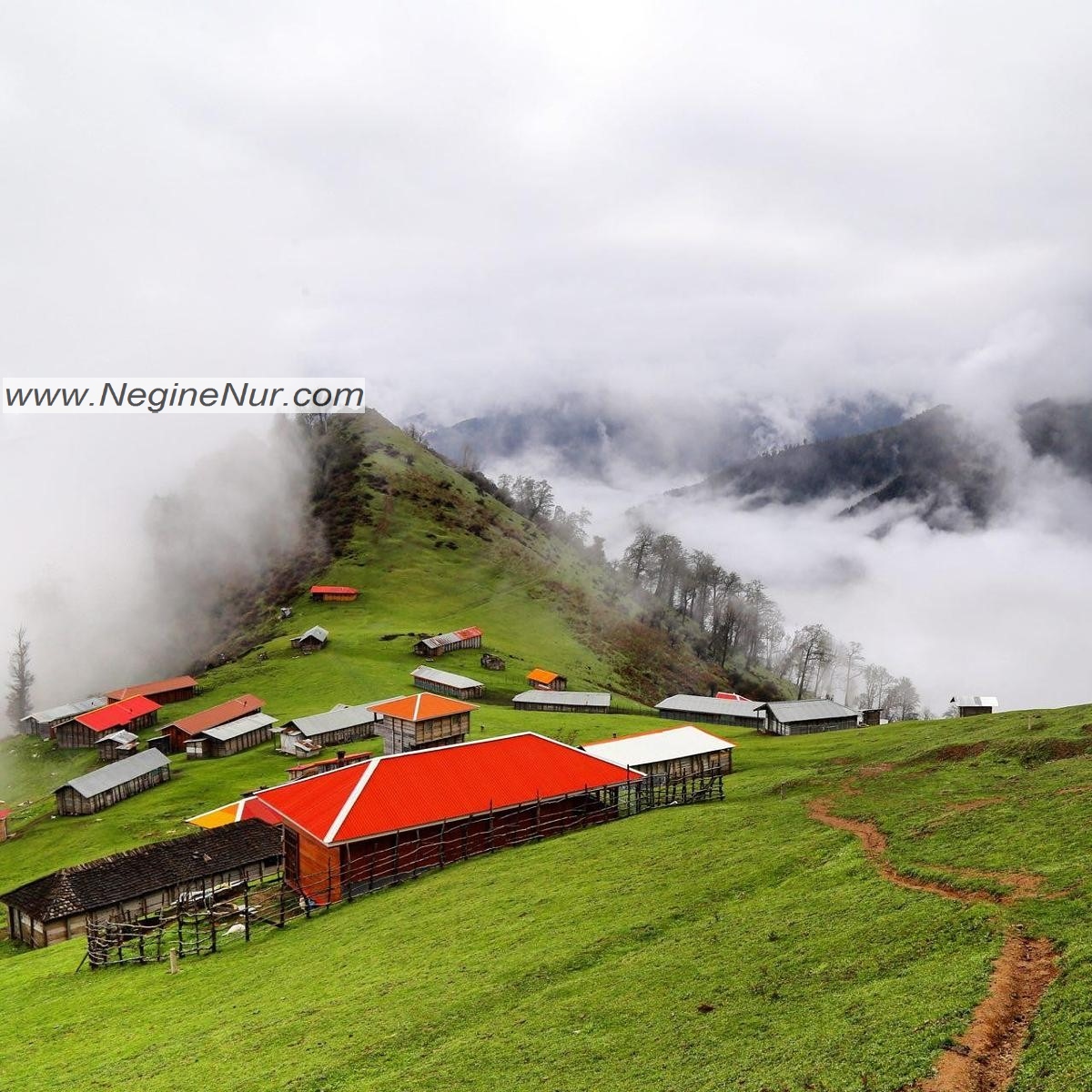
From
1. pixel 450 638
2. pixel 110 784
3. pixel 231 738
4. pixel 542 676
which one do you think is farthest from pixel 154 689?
pixel 542 676

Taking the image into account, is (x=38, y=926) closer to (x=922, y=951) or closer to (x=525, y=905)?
(x=525, y=905)

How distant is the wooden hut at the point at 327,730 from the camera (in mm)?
95875

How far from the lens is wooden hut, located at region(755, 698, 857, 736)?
10669 centimetres

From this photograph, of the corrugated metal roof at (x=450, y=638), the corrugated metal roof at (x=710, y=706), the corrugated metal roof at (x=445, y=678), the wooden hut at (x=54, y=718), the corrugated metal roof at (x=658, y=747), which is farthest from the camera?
the corrugated metal roof at (x=450, y=638)

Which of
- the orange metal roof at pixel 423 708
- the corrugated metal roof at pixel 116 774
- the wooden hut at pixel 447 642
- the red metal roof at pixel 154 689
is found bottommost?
the corrugated metal roof at pixel 116 774

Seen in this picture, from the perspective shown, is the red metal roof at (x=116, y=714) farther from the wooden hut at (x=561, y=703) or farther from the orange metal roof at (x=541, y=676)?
the orange metal roof at (x=541, y=676)

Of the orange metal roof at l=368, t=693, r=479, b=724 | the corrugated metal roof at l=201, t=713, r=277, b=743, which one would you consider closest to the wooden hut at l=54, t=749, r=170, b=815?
the corrugated metal roof at l=201, t=713, r=277, b=743

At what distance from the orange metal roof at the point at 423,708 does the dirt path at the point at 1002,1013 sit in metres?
67.5

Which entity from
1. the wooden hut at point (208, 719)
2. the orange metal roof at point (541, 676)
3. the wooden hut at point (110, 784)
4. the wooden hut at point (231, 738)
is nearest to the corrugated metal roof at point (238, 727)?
the wooden hut at point (231, 738)

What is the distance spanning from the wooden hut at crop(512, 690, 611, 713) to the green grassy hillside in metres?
68.1

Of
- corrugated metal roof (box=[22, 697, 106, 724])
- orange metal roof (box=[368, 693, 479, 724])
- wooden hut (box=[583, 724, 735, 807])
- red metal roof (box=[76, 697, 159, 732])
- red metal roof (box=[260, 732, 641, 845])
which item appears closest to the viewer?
red metal roof (box=[260, 732, 641, 845])

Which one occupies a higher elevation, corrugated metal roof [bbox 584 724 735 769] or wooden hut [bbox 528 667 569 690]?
wooden hut [bbox 528 667 569 690]

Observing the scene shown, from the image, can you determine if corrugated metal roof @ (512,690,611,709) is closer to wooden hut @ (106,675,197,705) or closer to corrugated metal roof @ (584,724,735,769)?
corrugated metal roof @ (584,724,735,769)

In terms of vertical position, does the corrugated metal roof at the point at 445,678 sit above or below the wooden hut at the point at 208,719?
above
